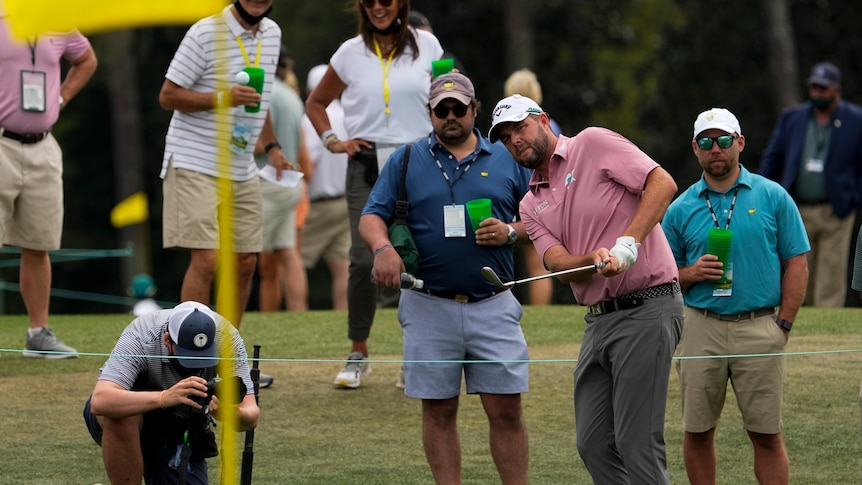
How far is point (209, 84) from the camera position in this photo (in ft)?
27.8

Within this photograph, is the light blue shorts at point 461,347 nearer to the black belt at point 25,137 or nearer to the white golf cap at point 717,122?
the white golf cap at point 717,122

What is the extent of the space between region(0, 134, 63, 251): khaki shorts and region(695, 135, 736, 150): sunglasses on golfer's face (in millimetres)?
3867

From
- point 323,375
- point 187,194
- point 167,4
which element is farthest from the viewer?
point 323,375

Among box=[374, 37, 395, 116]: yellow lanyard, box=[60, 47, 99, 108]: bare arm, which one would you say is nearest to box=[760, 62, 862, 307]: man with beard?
box=[374, 37, 395, 116]: yellow lanyard

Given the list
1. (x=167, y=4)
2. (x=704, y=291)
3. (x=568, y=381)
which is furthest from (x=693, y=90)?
(x=167, y=4)

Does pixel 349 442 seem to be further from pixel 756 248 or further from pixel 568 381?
pixel 756 248

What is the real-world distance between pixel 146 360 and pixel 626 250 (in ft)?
6.80

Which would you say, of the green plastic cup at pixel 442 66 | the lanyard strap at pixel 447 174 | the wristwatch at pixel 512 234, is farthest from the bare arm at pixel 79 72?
the wristwatch at pixel 512 234

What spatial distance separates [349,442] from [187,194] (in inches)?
64.3

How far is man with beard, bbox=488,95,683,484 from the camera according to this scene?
6.15m

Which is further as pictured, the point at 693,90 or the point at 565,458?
the point at 693,90

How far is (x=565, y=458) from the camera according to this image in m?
7.81

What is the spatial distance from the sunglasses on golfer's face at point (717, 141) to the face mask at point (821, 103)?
5.24m

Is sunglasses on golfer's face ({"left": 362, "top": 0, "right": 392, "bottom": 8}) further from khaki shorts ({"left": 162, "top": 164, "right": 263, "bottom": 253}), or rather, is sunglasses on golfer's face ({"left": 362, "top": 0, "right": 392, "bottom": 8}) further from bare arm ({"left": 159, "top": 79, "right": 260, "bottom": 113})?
khaki shorts ({"left": 162, "top": 164, "right": 263, "bottom": 253})
